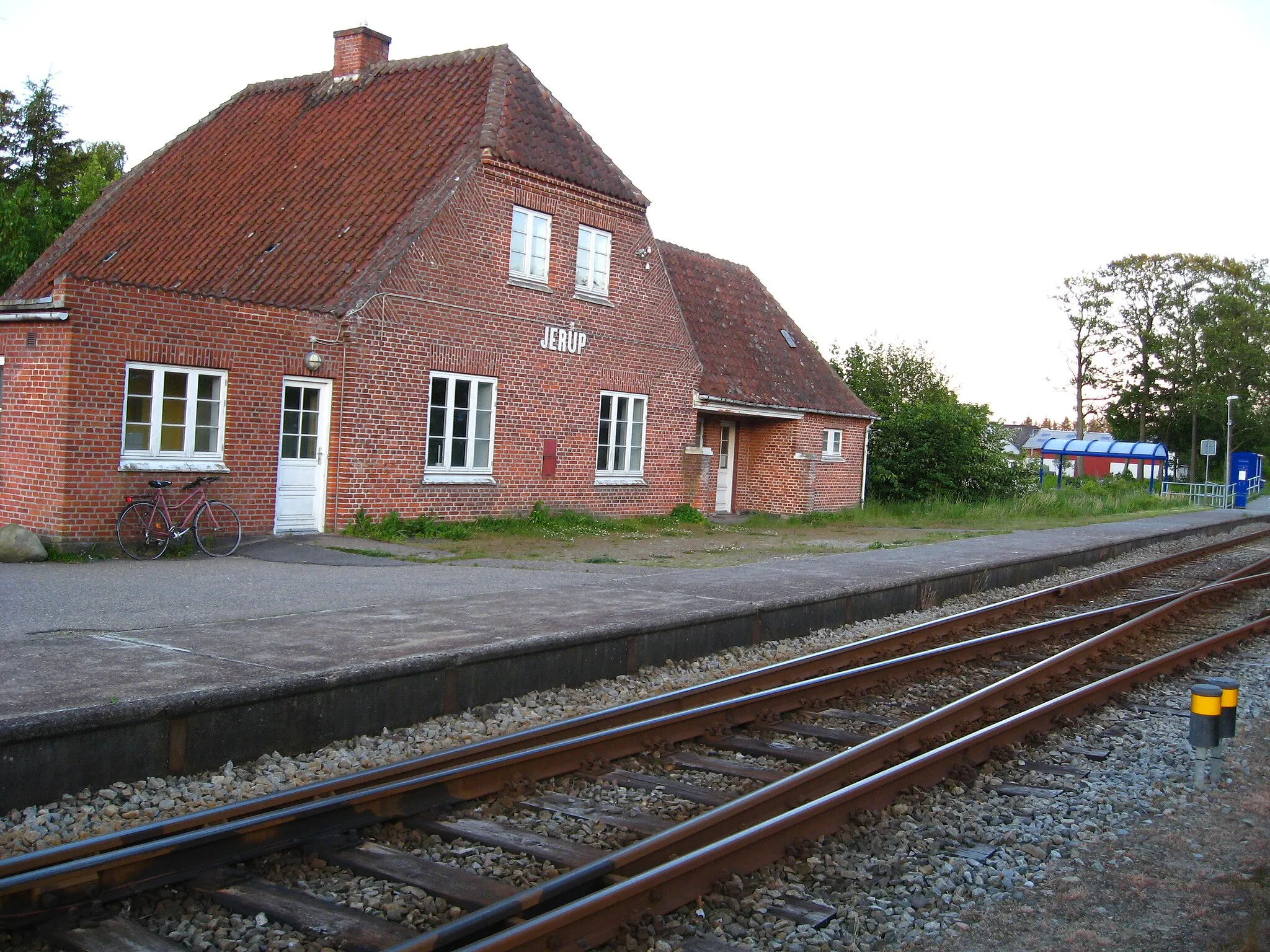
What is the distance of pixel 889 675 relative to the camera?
9.36 metres

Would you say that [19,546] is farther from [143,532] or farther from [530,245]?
[530,245]

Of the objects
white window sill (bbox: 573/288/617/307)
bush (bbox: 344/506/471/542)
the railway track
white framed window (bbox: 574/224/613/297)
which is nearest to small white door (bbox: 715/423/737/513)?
white window sill (bbox: 573/288/617/307)

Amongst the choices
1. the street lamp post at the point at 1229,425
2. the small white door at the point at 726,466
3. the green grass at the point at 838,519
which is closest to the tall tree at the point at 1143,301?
the street lamp post at the point at 1229,425

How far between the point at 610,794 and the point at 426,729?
1681 millimetres

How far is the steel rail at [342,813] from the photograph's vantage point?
4152mm

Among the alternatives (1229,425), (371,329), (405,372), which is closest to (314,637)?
(371,329)

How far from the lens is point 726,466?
87.0 ft

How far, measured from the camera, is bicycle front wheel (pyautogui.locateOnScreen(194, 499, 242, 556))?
14359mm

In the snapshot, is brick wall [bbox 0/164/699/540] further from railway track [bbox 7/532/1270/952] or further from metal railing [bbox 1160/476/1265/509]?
metal railing [bbox 1160/476/1265/509]

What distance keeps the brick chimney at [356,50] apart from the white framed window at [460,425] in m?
8.09

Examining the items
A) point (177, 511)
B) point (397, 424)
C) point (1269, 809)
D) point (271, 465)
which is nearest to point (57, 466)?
point (177, 511)

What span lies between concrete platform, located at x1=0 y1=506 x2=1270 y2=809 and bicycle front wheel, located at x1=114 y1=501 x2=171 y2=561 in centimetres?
43

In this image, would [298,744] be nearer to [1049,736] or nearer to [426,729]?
[426,729]

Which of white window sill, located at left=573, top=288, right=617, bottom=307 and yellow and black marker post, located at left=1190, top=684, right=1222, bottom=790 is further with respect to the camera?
white window sill, located at left=573, top=288, right=617, bottom=307
